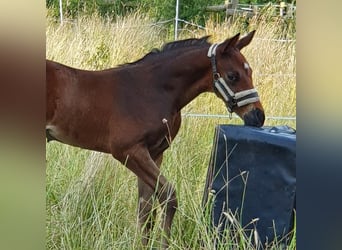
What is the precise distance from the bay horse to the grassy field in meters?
0.04

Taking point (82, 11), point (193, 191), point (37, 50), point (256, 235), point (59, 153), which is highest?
point (82, 11)

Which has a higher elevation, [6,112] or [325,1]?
[325,1]

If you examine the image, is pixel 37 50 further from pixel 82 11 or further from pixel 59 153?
pixel 59 153

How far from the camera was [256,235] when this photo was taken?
2.95 metres

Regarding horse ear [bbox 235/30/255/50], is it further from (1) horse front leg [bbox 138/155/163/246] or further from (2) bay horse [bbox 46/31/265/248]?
(1) horse front leg [bbox 138/155/163/246]

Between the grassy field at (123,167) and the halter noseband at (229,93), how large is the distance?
4cm

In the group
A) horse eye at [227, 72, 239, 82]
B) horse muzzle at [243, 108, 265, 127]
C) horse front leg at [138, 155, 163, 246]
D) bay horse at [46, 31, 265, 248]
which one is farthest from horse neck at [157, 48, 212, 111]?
horse front leg at [138, 155, 163, 246]

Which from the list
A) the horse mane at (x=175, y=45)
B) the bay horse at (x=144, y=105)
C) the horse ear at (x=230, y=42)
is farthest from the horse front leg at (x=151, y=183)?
the horse ear at (x=230, y=42)

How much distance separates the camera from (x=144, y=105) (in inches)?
118

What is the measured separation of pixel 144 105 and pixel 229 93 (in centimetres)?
46

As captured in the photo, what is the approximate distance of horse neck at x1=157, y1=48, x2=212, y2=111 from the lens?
3.03 m

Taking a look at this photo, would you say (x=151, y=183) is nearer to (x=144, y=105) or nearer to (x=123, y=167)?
(x=123, y=167)

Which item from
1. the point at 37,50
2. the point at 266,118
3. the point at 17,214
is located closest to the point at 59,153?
the point at 17,214

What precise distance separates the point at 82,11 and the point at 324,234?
167cm
